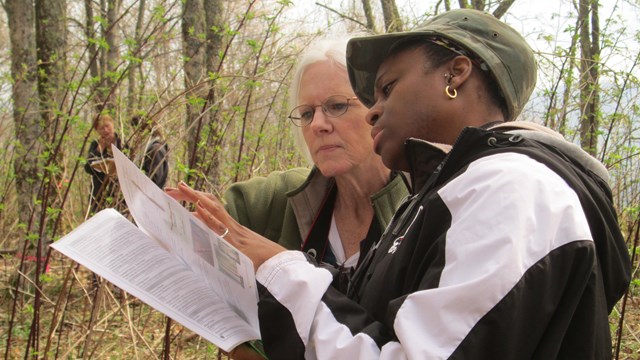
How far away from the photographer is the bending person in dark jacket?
Result: 97 cm

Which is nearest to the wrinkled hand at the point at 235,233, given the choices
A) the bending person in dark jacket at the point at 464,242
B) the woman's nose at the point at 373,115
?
the bending person in dark jacket at the point at 464,242

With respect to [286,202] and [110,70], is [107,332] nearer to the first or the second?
[110,70]

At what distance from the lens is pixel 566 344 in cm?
109

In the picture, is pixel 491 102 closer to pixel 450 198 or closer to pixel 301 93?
pixel 450 198

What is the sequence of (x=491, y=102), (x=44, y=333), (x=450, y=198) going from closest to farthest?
(x=450, y=198)
(x=491, y=102)
(x=44, y=333)

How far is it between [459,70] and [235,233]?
66 cm

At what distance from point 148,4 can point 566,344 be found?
51.2ft

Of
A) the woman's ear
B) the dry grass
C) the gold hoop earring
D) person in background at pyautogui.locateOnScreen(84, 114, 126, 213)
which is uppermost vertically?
the woman's ear

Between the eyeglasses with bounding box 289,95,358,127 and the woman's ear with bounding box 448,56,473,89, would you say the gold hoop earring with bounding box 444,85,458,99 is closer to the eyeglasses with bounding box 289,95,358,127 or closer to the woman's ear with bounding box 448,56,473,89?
the woman's ear with bounding box 448,56,473,89

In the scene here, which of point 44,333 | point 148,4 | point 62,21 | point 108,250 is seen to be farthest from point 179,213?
point 148,4

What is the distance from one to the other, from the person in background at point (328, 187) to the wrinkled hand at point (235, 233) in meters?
0.68

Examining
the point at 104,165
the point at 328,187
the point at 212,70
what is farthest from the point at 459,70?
the point at 212,70

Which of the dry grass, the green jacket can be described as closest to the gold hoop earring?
the green jacket

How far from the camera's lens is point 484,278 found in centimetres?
95
